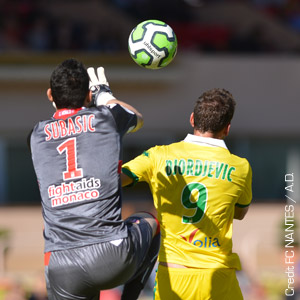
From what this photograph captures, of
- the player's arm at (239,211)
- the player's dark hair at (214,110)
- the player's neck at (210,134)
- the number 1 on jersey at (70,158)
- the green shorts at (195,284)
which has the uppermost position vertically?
the player's dark hair at (214,110)

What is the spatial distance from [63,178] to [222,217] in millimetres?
1185

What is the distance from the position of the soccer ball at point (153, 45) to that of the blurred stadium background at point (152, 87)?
12.5m

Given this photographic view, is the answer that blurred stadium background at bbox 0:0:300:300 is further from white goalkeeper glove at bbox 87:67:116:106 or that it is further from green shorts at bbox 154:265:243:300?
green shorts at bbox 154:265:243:300

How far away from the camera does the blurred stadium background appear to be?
18.8m

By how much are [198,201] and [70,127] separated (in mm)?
1039

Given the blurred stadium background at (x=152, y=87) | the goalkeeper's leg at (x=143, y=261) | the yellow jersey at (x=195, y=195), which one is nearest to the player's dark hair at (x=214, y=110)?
the yellow jersey at (x=195, y=195)

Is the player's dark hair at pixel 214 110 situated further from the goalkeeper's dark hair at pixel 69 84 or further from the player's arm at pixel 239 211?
the goalkeeper's dark hair at pixel 69 84

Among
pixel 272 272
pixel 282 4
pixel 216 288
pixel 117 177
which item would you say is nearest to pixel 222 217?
pixel 216 288

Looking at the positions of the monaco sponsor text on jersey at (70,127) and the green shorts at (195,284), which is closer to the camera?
the monaco sponsor text on jersey at (70,127)

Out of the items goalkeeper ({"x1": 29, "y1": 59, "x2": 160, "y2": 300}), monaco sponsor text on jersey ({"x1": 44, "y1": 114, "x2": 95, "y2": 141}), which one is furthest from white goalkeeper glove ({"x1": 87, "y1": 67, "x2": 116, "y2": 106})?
monaco sponsor text on jersey ({"x1": 44, "y1": 114, "x2": 95, "y2": 141})

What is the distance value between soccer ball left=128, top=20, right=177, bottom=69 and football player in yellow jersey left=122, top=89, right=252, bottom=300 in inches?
33.1

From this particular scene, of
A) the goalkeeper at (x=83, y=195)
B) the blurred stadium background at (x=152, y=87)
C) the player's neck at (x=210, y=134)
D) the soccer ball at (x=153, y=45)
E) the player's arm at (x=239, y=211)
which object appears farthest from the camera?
the blurred stadium background at (x=152, y=87)

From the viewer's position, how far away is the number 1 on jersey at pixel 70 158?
177 inches

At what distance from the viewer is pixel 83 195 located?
4.45 meters
